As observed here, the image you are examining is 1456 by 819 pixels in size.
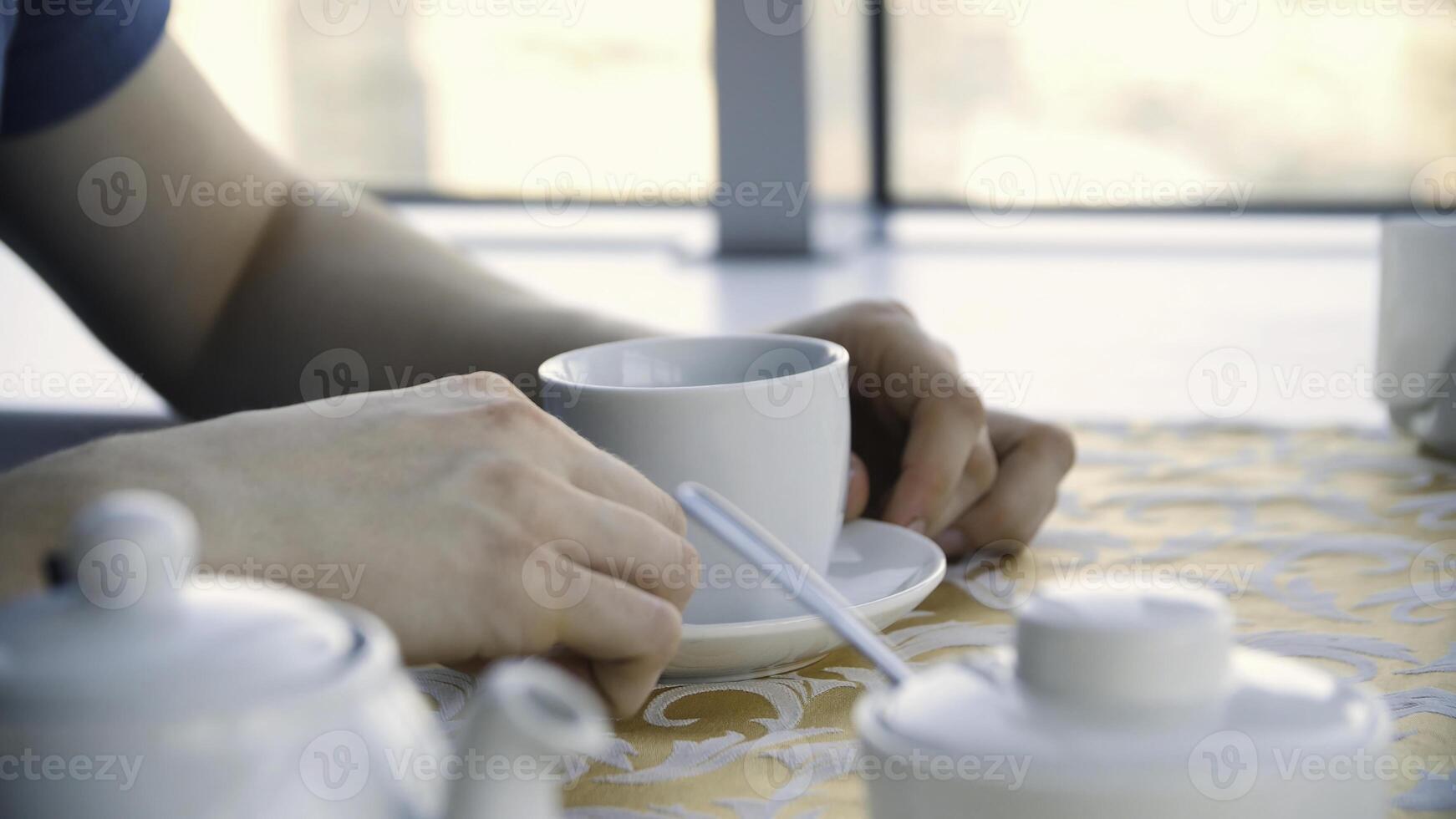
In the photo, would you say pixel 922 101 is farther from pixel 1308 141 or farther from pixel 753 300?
pixel 753 300

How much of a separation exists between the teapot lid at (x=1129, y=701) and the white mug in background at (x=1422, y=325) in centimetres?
52

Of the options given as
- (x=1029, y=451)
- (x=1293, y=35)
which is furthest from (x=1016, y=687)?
(x=1293, y=35)

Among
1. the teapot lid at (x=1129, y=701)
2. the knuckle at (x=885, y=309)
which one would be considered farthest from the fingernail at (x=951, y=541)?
the teapot lid at (x=1129, y=701)

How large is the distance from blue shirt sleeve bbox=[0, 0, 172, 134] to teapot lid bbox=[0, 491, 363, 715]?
0.64 m

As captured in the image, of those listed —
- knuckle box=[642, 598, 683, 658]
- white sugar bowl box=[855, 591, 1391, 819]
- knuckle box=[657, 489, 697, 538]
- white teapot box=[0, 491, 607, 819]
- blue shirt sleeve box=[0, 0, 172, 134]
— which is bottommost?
knuckle box=[642, 598, 683, 658]

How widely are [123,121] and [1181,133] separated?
99.8 inches

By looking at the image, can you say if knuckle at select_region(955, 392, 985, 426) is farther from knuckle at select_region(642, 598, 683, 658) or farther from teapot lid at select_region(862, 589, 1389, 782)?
teapot lid at select_region(862, 589, 1389, 782)

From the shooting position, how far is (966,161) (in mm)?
3010

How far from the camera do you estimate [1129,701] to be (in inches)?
10.3

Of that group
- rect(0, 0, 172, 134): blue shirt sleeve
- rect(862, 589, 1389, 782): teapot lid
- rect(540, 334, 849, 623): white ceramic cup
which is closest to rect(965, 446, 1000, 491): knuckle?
rect(540, 334, 849, 623): white ceramic cup

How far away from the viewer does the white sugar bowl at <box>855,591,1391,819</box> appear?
0.84 feet

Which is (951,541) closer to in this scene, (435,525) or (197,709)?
(435,525)

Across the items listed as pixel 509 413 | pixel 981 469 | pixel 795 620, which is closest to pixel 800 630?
pixel 795 620

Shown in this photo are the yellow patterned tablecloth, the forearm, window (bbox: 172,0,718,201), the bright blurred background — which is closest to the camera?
the yellow patterned tablecloth
